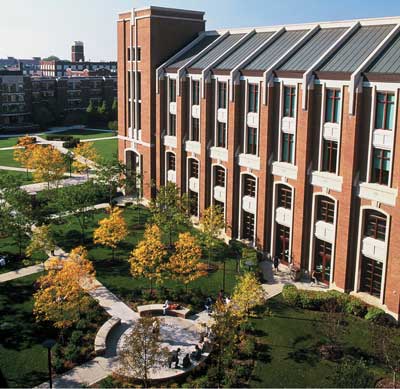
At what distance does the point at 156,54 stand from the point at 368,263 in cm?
2927

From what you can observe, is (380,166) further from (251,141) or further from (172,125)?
(172,125)

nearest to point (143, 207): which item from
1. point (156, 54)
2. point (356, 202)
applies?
point (156, 54)

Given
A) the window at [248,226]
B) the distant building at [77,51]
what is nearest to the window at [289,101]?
the window at [248,226]

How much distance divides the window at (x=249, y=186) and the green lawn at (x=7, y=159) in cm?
4208

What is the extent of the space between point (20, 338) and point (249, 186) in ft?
69.3

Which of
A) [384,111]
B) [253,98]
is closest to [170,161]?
[253,98]

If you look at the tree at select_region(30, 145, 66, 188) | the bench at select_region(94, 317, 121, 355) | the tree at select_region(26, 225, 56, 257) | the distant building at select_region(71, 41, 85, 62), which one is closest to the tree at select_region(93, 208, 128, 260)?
the tree at select_region(26, 225, 56, 257)

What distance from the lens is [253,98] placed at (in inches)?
1601

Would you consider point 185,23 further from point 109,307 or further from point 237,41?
point 109,307

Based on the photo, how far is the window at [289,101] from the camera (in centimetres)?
3723

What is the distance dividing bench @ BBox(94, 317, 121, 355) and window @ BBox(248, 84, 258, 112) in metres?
19.3

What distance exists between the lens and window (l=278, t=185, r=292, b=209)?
38781 millimetres

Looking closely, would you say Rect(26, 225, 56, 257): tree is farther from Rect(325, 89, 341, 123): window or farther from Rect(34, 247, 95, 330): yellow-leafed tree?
Rect(325, 89, 341, 123): window

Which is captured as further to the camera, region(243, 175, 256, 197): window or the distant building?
the distant building
